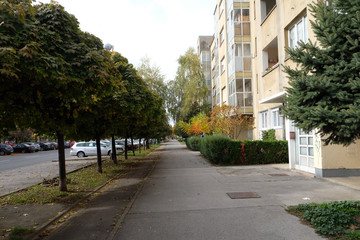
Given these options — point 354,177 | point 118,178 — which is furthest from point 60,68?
point 354,177

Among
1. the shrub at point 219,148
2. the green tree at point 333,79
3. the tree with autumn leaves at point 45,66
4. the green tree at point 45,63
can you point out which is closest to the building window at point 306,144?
the shrub at point 219,148

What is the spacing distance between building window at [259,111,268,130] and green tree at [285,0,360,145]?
13263 mm

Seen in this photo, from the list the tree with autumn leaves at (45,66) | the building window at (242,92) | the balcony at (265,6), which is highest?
the balcony at (265,6)

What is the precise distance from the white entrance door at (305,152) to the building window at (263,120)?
19.5ft

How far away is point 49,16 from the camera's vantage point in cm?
654

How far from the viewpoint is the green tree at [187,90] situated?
37.3 m

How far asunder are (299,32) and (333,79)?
8.14 metres

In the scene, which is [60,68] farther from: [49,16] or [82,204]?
[82,204]

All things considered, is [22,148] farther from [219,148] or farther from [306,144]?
[306,144]

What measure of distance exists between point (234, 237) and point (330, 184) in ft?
18.8

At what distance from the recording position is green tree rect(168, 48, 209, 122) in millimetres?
37312

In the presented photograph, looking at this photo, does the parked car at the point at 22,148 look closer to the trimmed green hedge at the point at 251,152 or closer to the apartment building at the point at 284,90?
the apartment building at the point at 284,90

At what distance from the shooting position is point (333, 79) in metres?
5.15

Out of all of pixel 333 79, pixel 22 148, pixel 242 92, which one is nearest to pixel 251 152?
pixel 242 92
